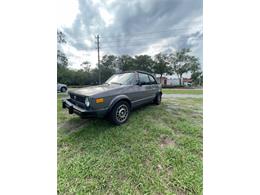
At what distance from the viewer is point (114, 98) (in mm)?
2639

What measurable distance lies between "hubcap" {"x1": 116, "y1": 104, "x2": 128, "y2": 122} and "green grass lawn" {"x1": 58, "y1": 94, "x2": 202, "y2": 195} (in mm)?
221

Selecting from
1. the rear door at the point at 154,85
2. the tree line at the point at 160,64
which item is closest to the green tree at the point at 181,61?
the tree line at the point at 160,64

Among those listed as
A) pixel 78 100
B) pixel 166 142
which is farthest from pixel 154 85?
pixel 78 100

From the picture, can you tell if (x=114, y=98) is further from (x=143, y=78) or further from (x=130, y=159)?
(x=143, y=78)

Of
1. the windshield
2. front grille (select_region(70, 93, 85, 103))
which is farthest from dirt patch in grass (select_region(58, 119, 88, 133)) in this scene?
the windshield

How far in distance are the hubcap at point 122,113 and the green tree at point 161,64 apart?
104ft

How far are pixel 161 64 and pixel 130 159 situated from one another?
110 feet

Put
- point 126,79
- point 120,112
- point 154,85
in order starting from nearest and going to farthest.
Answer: point 120,112 < point 126,79 < point 154,85

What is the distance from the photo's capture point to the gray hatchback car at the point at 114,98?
2350 millimetres

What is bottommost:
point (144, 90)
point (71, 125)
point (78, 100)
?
point (71, 125)

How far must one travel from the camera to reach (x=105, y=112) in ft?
8.13

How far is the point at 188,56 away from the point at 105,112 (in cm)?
3766

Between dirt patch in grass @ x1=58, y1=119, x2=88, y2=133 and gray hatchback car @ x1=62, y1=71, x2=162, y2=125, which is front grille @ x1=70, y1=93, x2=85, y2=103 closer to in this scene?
gray hatchback car @ x1=62, y1=71, x2=162, y2=125

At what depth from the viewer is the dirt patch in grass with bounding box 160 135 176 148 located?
206 centimetres
